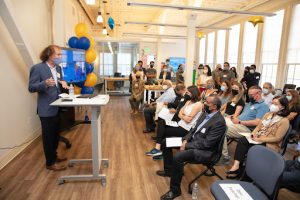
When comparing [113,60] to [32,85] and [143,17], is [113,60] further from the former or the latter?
[32,85]

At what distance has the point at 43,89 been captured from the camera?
2654mm

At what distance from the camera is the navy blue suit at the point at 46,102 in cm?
265

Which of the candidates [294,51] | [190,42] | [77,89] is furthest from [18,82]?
[294,51]

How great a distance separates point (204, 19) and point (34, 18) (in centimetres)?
950

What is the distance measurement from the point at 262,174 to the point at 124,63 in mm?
11328

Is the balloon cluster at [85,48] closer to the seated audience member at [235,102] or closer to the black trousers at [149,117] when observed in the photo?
the black trousers at [149,117]

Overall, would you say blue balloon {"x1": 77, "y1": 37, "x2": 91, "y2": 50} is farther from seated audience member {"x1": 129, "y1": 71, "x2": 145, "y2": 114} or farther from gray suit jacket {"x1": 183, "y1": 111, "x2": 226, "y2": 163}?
gray suit jacket {"x1": 183, "y1": 111, "x2": 226, "y2": 163}

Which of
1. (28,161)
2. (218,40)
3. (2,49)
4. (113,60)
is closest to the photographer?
(2,49)

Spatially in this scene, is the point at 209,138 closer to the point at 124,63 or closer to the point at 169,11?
the point at 169,11

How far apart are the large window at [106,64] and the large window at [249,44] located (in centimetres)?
700

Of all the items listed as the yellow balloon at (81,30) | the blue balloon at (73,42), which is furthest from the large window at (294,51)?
the blue balloon at (73,42)

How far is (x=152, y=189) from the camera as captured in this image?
2.64 metres

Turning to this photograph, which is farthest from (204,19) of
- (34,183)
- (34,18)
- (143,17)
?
(34,183)

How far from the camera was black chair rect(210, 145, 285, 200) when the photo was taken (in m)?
1.62
